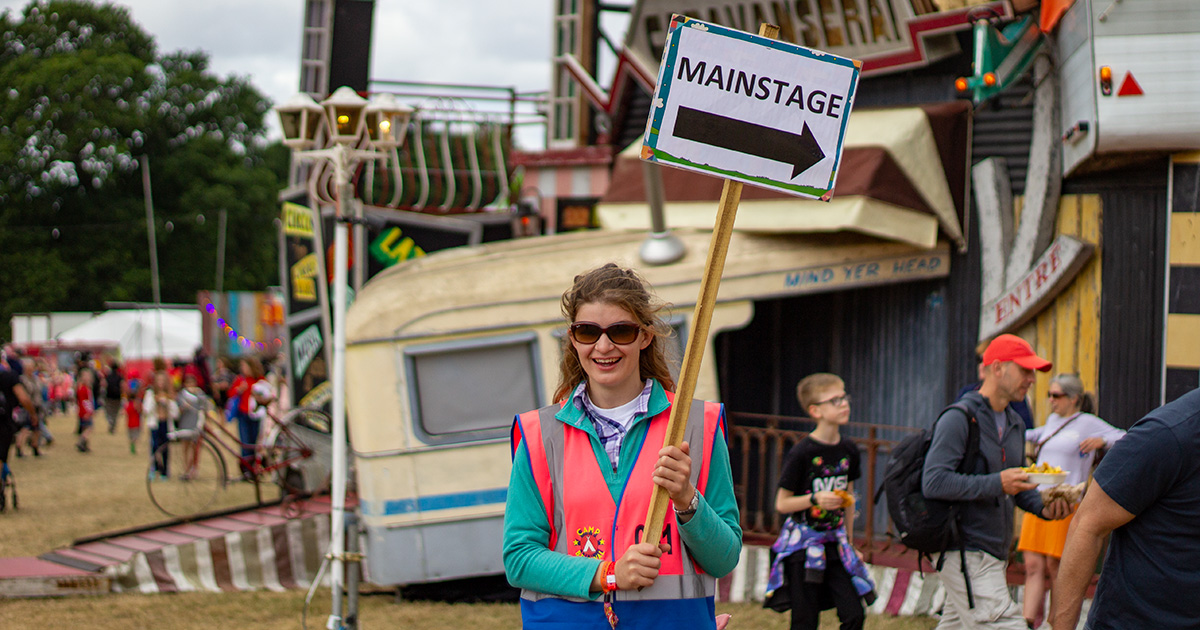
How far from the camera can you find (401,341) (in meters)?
8.60

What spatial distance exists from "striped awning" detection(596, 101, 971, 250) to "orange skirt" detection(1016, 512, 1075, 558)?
8.86ft

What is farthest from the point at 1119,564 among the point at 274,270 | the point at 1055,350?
the point at 274,270

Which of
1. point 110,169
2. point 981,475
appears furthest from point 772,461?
point 110,169

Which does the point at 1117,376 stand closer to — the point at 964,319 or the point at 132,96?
the point at 964,319

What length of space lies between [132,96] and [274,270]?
10484 mm

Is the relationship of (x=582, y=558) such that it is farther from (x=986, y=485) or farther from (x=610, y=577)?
(x=986, y=485)

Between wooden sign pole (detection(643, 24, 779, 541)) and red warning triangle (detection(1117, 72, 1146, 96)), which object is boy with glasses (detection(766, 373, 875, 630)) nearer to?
wooden sign pole (detection(643, 24, 779, 541))

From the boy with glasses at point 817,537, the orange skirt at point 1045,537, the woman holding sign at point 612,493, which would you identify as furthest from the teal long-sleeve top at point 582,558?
the orange skirt at point 1045,537

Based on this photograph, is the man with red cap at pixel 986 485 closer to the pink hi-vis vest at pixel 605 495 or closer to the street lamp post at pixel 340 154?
the pink hi-vis vest at pixel 605 495

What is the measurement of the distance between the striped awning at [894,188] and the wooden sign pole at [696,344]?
20.2 ft

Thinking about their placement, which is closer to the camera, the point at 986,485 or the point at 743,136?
the point at 743,136

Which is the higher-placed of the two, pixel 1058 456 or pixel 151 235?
pixel 151 235

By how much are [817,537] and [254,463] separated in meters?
8.81

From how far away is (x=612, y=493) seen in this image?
109 inches
